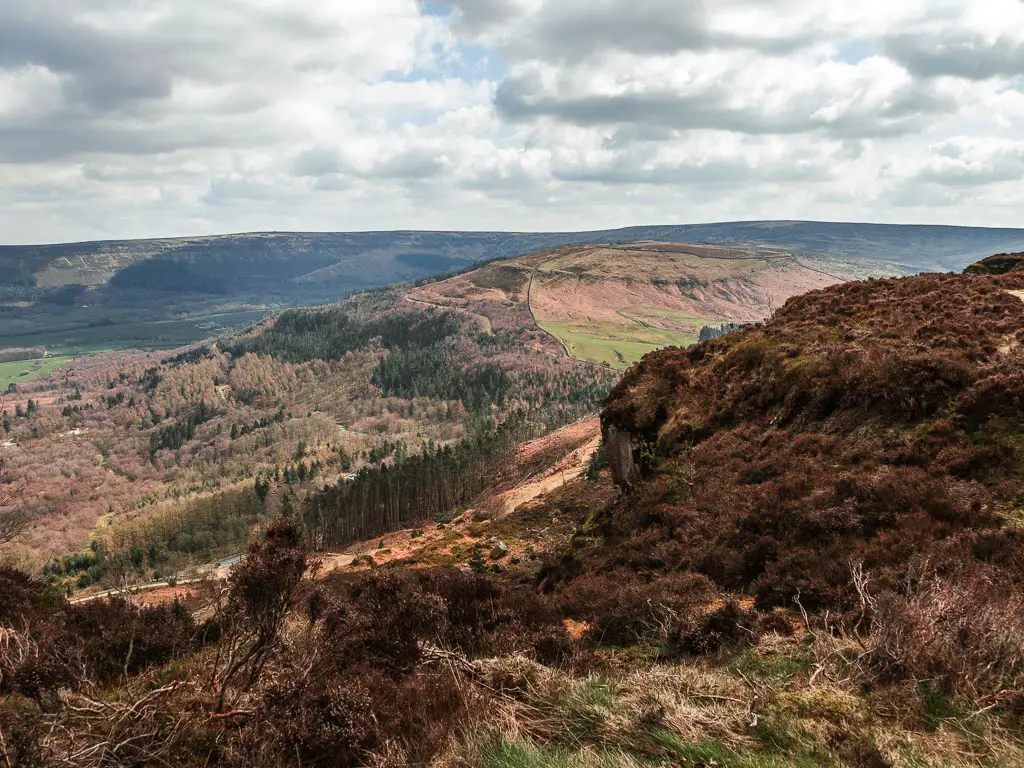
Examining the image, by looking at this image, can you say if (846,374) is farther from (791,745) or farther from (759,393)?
(791,745)

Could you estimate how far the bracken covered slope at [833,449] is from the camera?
1059 centimetres

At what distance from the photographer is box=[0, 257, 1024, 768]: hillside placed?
6016 mm

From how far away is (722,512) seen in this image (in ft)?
49.4

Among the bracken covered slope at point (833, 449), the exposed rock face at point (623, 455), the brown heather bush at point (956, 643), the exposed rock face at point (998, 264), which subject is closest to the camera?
the brown heather bush at point (956, 643)

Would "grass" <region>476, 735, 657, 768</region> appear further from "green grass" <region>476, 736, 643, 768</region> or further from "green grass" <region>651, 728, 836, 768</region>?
"green grass" <region>651, 728, 836, 768</region>

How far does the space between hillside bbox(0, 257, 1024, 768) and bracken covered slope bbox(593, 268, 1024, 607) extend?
0.27ft

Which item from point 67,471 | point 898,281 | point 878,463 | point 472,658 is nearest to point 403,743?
point 472,658

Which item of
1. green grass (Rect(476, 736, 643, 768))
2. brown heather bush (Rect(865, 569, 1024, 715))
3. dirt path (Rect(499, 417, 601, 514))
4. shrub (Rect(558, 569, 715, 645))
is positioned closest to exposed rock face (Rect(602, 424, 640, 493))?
shrub (Rect(558, 569, 715, 645))

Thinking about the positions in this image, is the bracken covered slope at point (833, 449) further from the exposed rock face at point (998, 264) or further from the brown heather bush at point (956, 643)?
the exposed rock face at point (998, 264)

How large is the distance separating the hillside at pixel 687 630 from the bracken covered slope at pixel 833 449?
8cm

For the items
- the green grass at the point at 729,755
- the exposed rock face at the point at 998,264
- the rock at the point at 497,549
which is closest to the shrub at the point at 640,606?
the green grass at the point at 729,755

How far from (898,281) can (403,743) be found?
116 feet

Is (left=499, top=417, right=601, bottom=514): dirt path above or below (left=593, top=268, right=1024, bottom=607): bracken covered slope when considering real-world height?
below

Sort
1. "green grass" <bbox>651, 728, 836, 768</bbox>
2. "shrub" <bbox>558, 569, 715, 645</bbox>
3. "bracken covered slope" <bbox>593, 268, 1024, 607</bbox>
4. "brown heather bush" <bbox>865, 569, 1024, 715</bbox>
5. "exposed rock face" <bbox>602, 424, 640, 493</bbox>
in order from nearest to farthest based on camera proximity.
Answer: "green grass" <bbox>651, 728, 836, 768</bbox>, "brown heather bush" <bbox>865, 569, 1024, 715</bbox>, "shrub" <bbox>558, 569, 715, 645</bbox>, "bracken covered slope" <bbox>593, 268, 1024, 607</bbox>, "exposed rock face" <bbox>602, 424, 640, 493</bbox>
